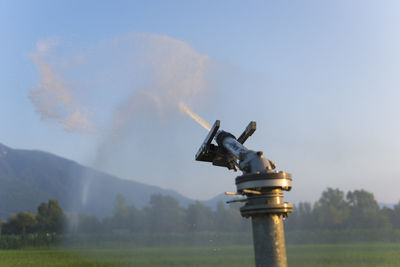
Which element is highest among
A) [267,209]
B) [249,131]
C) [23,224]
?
[249,131]

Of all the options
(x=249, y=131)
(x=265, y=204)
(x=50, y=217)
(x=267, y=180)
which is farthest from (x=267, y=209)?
(x=50, y=217)

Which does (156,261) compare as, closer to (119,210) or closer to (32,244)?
(119,210)

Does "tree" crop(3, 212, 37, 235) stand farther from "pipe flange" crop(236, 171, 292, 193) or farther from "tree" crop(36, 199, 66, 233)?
"pipe flange" crop(236, 171, 292, 193)

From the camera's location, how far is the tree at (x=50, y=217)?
8269 centimetres

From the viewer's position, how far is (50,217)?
279ft

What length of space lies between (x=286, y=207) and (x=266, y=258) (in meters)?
0.60

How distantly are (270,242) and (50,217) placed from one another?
9177 cm

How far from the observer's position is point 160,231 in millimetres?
35688

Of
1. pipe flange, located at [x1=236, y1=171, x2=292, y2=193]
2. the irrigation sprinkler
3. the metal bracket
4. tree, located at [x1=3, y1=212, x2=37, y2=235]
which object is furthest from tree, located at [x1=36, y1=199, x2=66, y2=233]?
pipe flange, located at [x1=236, y1=171, x2=292, y2=193]

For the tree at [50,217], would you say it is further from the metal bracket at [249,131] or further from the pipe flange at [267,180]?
the pipe flange at [267,180]

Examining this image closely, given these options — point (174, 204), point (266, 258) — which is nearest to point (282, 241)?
point (266, 258)

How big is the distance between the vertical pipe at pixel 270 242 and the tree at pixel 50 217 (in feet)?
286

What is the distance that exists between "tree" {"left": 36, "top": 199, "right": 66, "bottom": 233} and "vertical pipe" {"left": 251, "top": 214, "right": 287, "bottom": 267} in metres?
87.1

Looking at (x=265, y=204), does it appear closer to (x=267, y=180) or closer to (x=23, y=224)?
(x=267, y=180)
